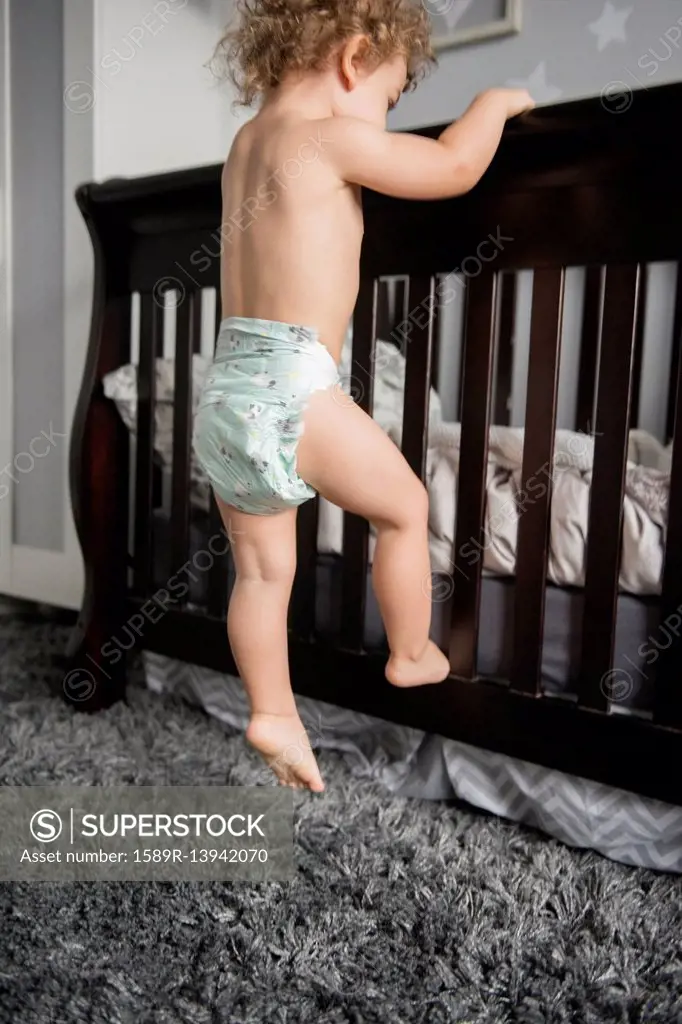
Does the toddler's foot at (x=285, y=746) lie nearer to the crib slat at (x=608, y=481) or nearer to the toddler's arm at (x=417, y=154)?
the crib slat at (x=608, y=481)

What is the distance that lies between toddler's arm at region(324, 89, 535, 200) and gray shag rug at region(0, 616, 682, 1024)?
69 centimetres

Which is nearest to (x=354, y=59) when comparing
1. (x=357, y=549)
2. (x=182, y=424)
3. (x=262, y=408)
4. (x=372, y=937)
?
(x=262, y=408)

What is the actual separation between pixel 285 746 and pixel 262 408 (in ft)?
0.98

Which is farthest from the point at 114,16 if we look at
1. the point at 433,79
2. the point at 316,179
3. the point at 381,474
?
the point at 381,474

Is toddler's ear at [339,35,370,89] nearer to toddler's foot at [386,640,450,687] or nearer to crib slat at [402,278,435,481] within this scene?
crib slat at [402,278,435,481]

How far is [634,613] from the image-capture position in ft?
3.03

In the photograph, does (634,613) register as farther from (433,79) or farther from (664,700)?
(433,79)

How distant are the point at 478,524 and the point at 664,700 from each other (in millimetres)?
267

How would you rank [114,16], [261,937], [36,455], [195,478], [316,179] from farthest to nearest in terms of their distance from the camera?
[36,455] < [114,16] < [195,478] < [261,937] < [316,179]

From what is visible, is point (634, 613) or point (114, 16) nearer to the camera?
point (634, 613)

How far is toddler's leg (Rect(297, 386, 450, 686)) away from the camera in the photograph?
695mm

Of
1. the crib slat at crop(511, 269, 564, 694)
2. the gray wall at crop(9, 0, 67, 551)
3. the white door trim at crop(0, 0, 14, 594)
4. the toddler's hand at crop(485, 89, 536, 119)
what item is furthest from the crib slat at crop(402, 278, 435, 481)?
the white door trim at crop(0, 0, 14, 594)

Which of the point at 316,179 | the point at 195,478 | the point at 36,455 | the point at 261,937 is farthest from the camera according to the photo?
the point at 36,455

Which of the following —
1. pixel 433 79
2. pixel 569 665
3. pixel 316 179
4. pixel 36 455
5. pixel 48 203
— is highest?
pixel 433 79
